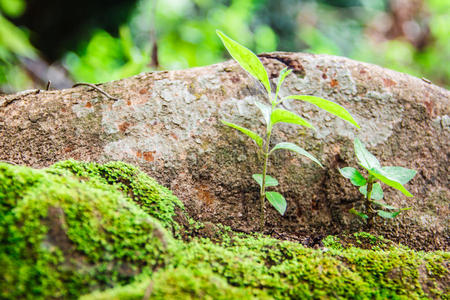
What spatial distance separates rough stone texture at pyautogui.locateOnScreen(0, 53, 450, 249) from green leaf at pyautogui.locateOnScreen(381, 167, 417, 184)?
0.29 meters

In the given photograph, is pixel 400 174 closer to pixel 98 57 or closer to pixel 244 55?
pixel 244 55

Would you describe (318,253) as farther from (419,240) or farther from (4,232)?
(4,232)

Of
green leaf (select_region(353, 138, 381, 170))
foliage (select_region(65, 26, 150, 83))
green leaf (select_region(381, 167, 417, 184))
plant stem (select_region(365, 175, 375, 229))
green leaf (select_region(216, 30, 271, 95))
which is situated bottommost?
plant stem (select_region(365, 175, 375, 229))

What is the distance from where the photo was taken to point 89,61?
14.0ft

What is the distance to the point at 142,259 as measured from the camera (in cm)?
101

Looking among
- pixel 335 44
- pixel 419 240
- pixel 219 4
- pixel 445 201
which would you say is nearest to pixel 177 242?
pixel 419 240

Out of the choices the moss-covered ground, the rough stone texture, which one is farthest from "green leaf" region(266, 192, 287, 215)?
the rough stone texture

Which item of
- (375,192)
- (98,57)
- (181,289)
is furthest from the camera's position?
(98,57)

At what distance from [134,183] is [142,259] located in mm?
475

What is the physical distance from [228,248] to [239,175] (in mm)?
483

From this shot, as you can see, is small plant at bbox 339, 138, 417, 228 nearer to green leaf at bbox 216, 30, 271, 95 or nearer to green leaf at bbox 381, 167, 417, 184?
green leaf at bbox 381, 167, 417, 184

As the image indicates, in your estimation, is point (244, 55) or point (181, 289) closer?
point (181, 289)

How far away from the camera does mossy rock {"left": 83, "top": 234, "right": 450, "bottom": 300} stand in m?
0.90

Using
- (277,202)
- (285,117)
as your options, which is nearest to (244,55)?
(285,117)
